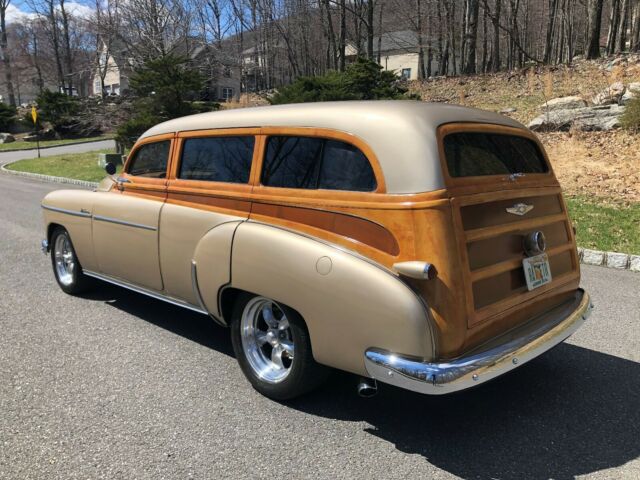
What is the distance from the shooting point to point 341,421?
3152mm

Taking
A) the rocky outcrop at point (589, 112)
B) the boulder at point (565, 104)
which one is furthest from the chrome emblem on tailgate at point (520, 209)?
the boulder at point (565, 104)

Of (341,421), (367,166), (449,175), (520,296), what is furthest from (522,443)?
(367,166)

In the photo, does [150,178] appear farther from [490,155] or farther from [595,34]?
[595,34]

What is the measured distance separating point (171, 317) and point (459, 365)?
310 centimetres

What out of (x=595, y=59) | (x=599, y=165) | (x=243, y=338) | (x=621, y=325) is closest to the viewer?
(x=243, y=338)

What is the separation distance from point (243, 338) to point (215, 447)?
796 millimetres

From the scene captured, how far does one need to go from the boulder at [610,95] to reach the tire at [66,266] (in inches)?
541

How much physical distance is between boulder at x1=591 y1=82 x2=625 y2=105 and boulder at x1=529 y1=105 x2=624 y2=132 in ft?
2.25

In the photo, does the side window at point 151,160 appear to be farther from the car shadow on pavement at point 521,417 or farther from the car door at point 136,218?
the car shadow on pavement at point 521,417

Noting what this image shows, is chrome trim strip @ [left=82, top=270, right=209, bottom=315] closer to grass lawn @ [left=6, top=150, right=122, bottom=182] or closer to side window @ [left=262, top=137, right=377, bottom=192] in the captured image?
side window @ [left=262, top=137, right=377, bottom=192]

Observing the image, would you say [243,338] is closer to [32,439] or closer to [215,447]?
[215,447]

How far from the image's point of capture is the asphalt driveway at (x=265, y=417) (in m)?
2.73

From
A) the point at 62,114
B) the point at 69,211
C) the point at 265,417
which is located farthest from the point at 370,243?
the point at 62,114

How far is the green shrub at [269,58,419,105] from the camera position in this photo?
15.3m
